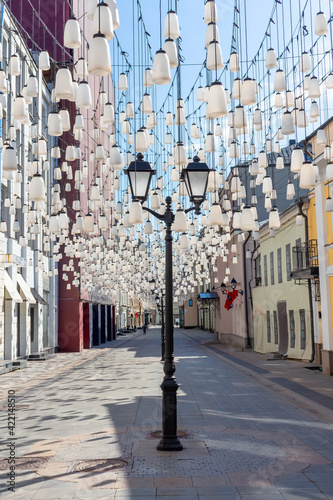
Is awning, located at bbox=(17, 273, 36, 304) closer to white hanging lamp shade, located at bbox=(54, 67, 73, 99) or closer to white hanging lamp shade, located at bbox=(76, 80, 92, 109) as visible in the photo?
white hanging lamp shade, located at bbox=(76, 80, 92, 109)

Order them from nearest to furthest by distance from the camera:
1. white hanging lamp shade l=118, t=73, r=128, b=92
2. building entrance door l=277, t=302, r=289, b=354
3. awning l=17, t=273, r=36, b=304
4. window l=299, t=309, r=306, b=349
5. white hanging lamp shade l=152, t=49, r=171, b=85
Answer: white hanging lamp shade l=152, t=49, r=171, b=85 < white hanging lamp shade l=118, t=73, r=128, b=92 < window l=299, t=309, r=306, b=349 < awning l=17, t=273, r=36, b=304 < building entrance door l=277, t=302, r=289, b=354

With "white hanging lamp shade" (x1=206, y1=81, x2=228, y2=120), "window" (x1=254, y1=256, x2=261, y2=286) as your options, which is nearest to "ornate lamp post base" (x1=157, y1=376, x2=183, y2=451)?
"white hanging lamp shade" (x1=206, y1=81, x2=228, y2=120)

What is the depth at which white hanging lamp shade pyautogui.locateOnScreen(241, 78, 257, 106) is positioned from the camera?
7.67 meters

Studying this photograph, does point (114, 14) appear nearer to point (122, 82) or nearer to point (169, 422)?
point (122, 82)

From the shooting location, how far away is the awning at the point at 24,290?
93.5 ft

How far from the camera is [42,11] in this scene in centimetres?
3622

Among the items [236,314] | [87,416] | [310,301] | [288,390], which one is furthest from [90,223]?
[236,314]

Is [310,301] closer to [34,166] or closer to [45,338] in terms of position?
[34,166]

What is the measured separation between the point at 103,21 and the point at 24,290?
81.3 ft

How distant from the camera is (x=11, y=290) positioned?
84.4 feet

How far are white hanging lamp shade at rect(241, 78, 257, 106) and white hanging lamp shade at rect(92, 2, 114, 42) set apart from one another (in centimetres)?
282

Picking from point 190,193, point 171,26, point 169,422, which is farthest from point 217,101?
point 169,422

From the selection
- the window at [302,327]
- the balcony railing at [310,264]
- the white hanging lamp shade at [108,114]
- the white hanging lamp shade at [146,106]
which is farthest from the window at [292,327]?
the white hanging lamp shade at [108,114]

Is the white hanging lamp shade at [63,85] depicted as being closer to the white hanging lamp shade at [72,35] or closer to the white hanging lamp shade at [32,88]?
the white hanging lamp shade at [72,35]
